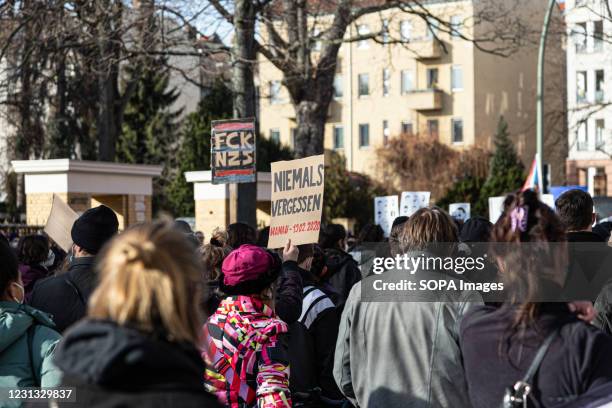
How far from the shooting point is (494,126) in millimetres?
61156

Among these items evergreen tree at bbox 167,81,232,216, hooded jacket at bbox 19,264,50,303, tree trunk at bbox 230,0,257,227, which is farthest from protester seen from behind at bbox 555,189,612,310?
evergreen tree at bbox 167,81,232,216

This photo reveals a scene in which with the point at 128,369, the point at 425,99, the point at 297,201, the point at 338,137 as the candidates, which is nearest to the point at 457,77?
the point at 425,99

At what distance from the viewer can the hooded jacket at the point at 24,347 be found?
438 cm

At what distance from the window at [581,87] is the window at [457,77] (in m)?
6.96

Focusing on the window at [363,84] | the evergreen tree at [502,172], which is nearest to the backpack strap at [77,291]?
the evergreen tree at [502,172]

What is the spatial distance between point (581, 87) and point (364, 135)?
13530 mm

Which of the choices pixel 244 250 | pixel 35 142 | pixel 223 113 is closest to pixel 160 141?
pixel 223 113

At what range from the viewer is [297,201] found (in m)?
7.77

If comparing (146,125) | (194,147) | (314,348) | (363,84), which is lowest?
(314,348)

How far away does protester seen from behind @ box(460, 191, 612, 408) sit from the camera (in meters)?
3.52

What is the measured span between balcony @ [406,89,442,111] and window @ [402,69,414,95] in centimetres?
106

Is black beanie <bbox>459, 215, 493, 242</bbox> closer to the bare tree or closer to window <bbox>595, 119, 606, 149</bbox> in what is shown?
the bare tree

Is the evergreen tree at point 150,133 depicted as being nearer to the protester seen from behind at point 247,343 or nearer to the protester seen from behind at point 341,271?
the protester seen from behind at point 341,271

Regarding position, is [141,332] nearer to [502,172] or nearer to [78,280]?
[78,280]
